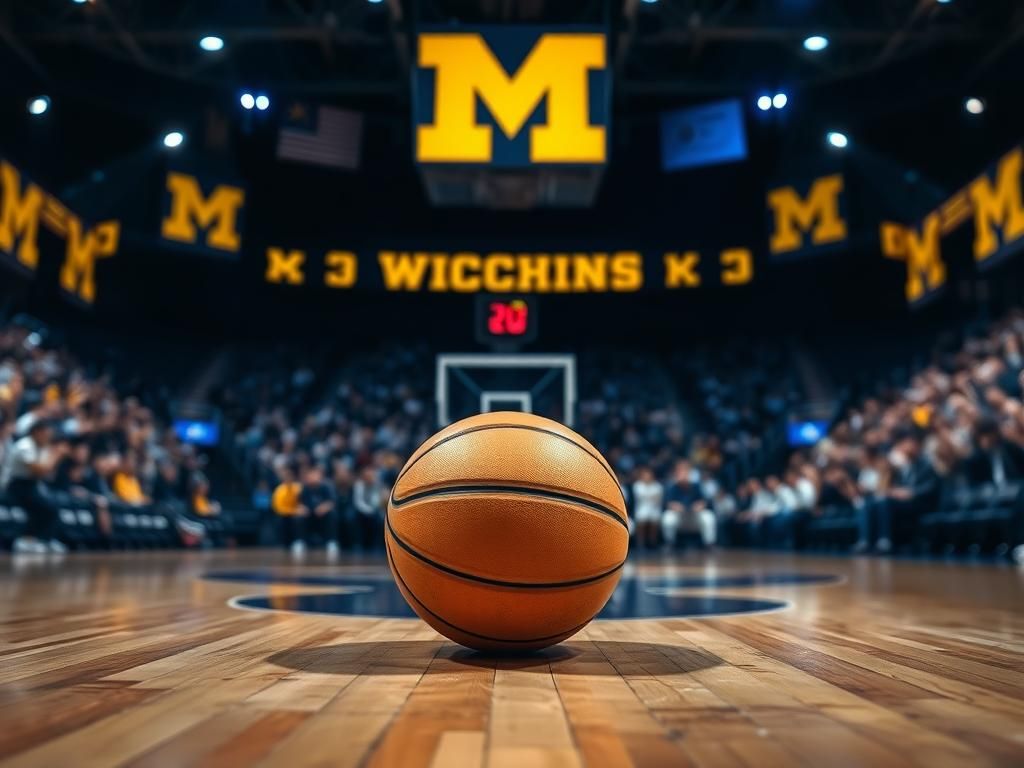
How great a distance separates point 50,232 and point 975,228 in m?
13.9

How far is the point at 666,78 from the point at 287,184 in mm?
9740

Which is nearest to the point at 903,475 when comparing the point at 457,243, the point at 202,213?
the point at 457,243

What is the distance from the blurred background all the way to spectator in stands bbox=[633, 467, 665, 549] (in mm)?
76

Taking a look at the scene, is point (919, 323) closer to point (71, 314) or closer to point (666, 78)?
point (666, 78)

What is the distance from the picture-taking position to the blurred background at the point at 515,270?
11203mm

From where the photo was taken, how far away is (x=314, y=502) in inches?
583

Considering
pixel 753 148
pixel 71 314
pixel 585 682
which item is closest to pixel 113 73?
pixel 71 314

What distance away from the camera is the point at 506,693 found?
74.7 inches

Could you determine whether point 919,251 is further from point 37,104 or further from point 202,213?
point 37,104

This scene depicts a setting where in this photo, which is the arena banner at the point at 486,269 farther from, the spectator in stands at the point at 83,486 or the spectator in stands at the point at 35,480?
the spectator in stands at the point at 35,480

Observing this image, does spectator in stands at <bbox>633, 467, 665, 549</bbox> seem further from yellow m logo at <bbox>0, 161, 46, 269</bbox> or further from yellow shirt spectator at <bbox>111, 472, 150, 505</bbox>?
yellow m logo at <bbox>0, 161, 46, 269</bbox>

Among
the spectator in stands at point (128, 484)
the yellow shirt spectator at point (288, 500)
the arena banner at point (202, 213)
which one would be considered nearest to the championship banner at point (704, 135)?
the arena banner at point (202, 213)

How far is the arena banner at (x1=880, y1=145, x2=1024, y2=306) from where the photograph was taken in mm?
11289

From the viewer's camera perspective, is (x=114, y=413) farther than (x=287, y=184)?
No
